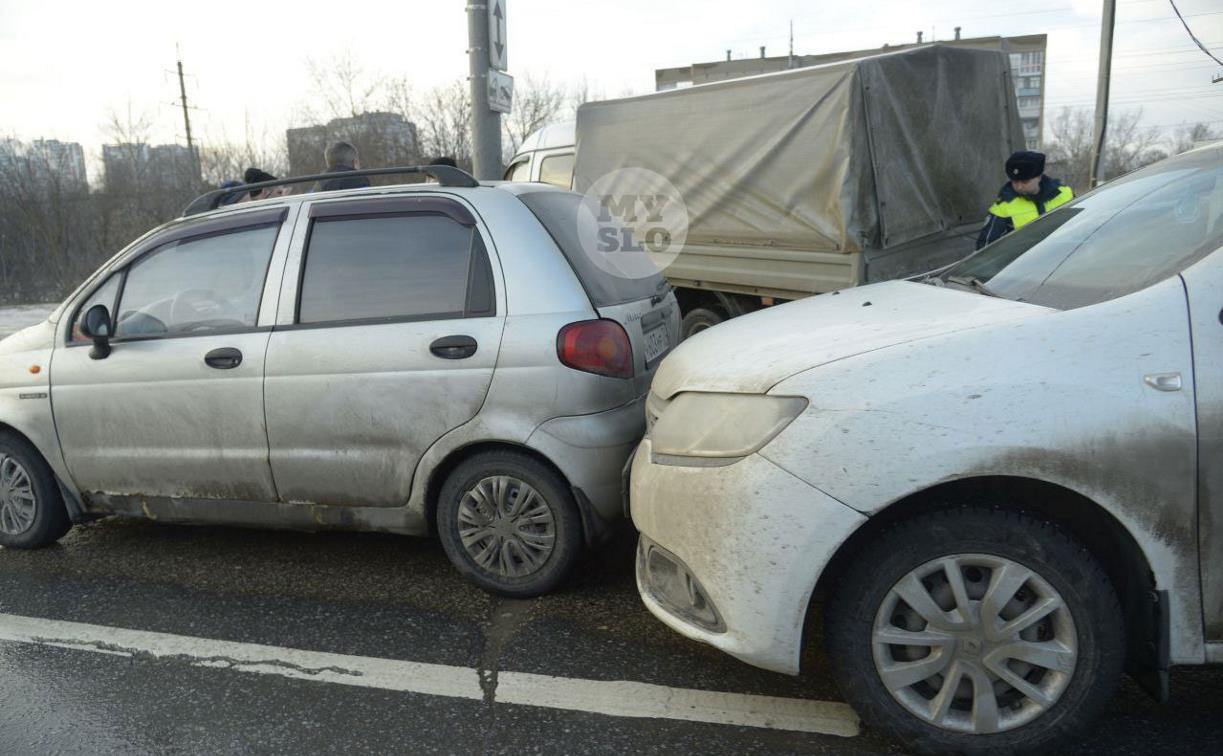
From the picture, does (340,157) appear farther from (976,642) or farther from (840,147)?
(976,642)

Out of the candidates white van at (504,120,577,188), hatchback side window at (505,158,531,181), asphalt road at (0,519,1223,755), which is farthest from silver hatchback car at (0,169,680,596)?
hatchback side window at (505,158,531,181)

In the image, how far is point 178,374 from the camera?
386 cm

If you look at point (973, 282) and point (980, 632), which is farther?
point (973, 282)

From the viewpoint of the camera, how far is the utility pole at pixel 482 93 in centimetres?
766

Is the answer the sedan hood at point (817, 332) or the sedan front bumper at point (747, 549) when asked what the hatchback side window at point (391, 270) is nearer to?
the sedan hood at point (817, 332)

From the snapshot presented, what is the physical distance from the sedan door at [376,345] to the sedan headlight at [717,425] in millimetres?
1018

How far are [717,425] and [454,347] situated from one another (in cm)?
137

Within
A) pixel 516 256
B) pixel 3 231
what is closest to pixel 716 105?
pixel 516 256

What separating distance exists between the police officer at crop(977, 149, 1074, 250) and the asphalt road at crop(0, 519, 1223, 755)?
11.9 feet

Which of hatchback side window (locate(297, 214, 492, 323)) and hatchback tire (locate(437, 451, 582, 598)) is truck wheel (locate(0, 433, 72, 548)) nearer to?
hatchback side window (locate(297, 214, 492, 323))

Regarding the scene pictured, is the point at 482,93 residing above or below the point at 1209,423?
above

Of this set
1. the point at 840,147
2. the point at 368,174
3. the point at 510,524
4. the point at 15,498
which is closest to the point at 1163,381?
the point at 510,524

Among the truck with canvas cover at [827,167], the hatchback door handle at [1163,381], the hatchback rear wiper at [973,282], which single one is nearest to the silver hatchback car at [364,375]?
the hatchback rear wiper at [973,282]

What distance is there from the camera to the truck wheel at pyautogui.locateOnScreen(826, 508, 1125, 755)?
226 centimetres
